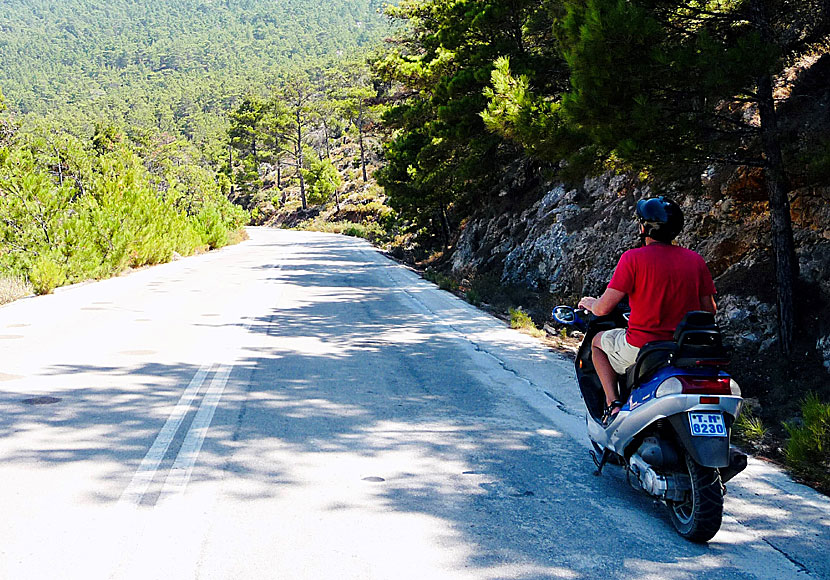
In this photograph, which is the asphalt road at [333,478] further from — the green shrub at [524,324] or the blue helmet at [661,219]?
the blue helmet at [661,219]

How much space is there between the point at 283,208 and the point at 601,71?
292ft

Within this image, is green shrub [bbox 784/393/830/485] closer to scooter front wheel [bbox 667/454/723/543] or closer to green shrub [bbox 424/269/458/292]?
scooter front wheel [bbox 667/454/723/543]

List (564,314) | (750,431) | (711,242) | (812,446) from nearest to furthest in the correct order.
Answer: (564,314) → (812,446) → (750,431) → (711,242)

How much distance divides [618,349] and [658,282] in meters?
0.51

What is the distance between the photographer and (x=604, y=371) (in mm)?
4633

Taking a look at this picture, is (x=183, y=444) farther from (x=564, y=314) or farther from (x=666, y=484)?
(x=666, y=484)

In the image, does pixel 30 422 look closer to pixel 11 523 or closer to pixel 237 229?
pixel 11 523

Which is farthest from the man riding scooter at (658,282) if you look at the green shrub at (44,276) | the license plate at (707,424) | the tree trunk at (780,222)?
the green shrub at (44,276)

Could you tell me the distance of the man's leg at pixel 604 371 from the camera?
15.0 feet

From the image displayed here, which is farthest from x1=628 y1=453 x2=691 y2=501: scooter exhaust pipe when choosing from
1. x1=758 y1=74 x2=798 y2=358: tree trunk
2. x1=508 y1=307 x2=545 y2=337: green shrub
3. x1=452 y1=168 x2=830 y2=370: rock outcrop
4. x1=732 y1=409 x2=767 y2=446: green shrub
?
x1=508 y1=307 x2=545 y2=337: green shrub

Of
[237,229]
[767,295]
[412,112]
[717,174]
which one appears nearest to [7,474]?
[767,295]

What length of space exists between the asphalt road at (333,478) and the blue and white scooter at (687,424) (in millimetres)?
229

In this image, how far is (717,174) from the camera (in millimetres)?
9828

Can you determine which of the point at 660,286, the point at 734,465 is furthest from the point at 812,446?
the point at 660,286
